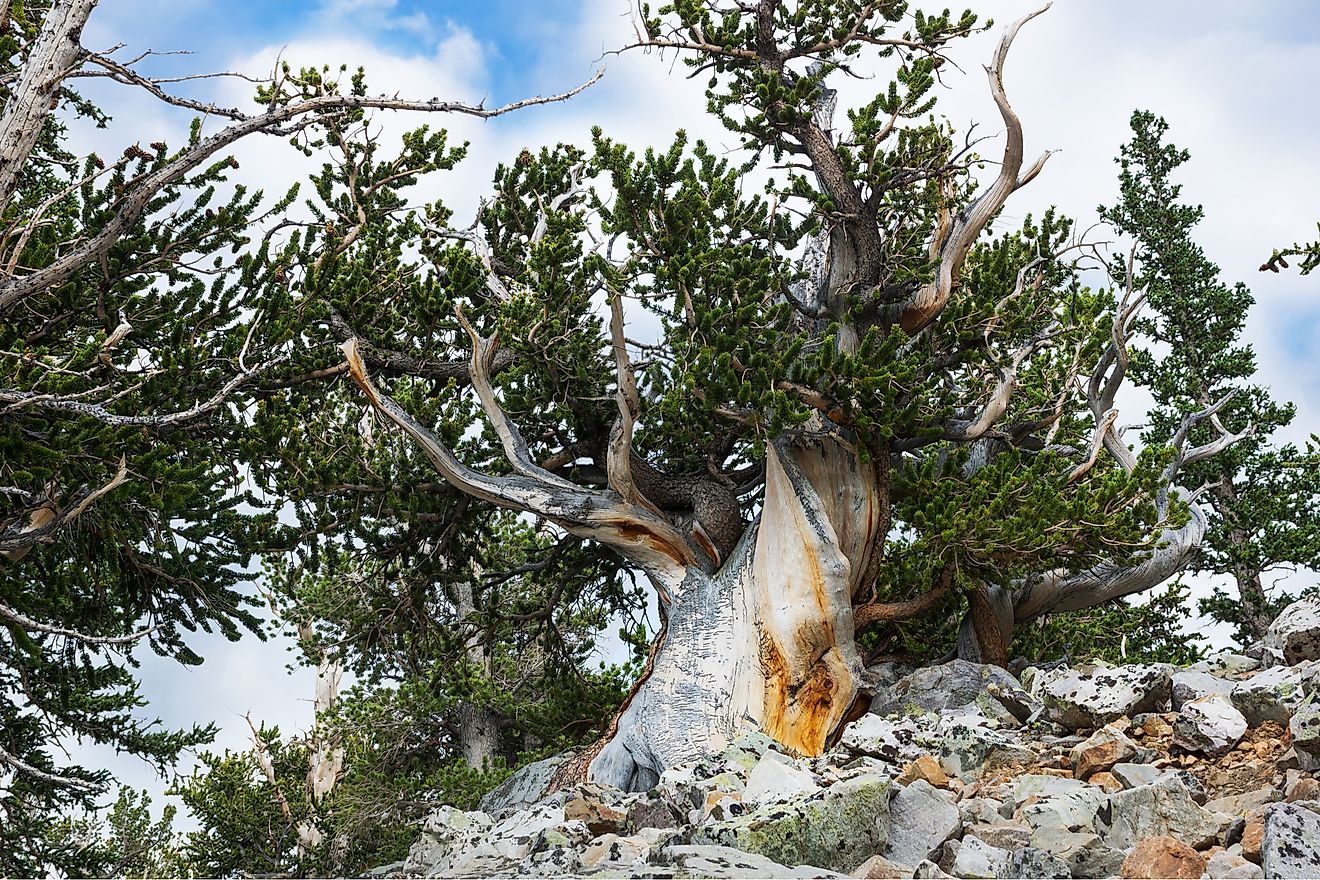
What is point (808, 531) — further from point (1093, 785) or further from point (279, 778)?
point (279, 778)

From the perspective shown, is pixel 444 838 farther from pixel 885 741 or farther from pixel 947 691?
pixel 947 691

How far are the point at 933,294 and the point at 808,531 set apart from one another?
2.64 meters

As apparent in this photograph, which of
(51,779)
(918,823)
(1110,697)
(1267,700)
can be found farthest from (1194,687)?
(51,779)

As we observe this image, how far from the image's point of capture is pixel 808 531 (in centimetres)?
999

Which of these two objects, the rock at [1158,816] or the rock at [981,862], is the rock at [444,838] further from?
the rock at [1158,816]

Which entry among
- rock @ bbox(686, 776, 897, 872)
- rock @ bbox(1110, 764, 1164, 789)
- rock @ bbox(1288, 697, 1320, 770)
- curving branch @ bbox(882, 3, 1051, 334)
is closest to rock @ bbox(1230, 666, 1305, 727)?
rock @ bbox(1288, 697, 1320, 770)

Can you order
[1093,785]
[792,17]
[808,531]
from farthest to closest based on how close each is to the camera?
[792,17], [808,531], [1093,785]

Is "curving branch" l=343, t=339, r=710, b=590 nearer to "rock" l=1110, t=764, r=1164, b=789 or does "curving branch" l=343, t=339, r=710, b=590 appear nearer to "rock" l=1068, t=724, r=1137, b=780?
"rock" l=1068, t=724, r=1137, b=780

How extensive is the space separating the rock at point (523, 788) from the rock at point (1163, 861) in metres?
6.86

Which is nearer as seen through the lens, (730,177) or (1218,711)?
(1218,711)

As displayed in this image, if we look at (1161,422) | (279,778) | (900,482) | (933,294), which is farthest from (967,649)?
(279,778)

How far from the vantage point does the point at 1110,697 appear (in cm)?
798

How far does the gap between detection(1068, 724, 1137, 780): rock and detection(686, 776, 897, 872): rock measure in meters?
1.66

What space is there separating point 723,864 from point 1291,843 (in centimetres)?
235
